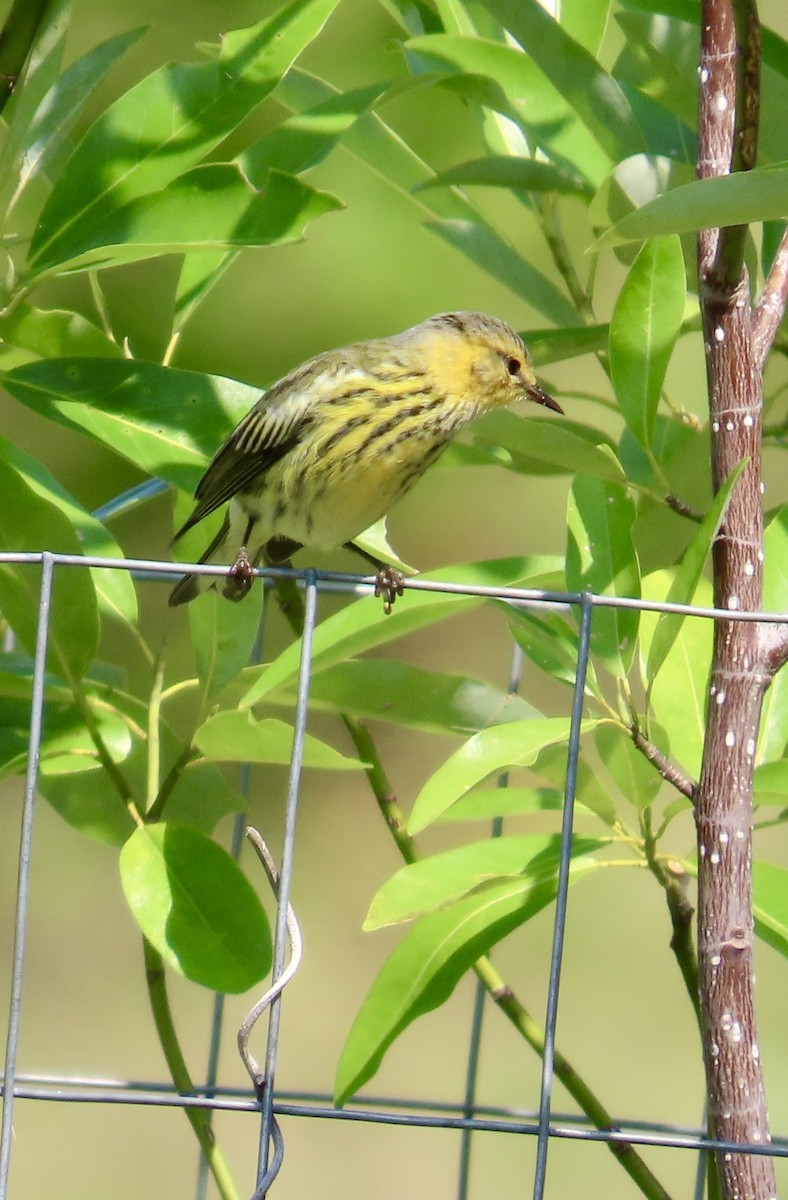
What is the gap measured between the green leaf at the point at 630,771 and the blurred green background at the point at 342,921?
1.17m

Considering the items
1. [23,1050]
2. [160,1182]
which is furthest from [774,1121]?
Result: [23,1050]

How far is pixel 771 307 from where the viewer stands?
1.16 metres

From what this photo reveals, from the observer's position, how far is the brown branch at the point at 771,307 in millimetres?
1130

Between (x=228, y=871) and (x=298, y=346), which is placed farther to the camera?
(x=298, y=346)

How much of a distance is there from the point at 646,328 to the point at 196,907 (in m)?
0.54

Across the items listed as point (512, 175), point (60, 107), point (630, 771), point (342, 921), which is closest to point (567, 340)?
point (512, 175)

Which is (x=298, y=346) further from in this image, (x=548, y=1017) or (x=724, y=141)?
(x=548, y=1017)

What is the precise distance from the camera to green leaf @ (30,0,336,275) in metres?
1.26

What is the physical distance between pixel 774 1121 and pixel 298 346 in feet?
5.18

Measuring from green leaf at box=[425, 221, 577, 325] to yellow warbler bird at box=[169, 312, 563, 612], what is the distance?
20 centimetres

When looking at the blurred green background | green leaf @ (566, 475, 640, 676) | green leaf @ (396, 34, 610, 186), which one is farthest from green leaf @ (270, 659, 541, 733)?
the blurred green background

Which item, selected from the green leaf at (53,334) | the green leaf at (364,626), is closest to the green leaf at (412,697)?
the green leaf at (364,626)

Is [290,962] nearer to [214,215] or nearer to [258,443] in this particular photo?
[214,215]

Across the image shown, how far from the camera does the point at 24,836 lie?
0.90m
